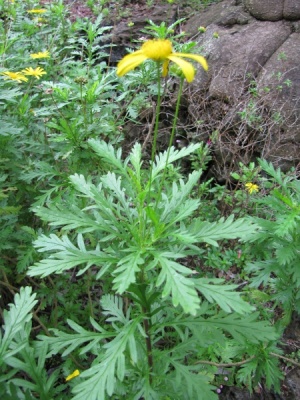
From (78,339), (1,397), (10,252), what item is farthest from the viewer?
(10,252)

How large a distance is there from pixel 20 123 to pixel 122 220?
125 centimetres

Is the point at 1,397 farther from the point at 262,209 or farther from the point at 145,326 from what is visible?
the point at 262,209

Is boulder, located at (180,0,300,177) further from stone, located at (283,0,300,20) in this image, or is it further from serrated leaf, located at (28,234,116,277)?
serrated leaf, located at (28,234,116,277)

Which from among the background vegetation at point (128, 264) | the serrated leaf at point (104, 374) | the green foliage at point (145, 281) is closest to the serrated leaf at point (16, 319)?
the background vegetation at point (128, 264)

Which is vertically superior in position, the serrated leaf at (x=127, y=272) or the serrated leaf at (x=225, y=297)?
the serrated leaf at (x=127, y=272)

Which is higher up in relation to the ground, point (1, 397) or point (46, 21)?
point (46, 21)

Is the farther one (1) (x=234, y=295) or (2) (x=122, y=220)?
(2) (x=122, y=220)

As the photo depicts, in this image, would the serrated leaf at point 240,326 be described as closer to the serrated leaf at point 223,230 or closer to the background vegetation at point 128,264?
the background vegetation at point 128,264

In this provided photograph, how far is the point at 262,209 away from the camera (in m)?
3.10

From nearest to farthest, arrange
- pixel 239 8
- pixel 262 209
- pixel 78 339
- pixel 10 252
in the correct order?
pixel 78 339
pixel 10 252
pixel 262 209
pixel 239 8

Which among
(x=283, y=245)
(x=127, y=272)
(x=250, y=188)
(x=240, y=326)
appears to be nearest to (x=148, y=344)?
(x=240, y=326)

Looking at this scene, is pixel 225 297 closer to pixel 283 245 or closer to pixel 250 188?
pixel 283 245

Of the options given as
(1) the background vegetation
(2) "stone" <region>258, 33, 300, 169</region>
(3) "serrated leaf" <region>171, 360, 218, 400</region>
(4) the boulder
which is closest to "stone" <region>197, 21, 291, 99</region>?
(4) the boulder

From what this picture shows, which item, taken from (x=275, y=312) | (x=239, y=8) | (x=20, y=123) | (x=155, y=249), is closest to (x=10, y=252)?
(x=20, y=123)
